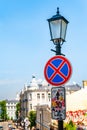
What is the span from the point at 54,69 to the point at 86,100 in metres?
37.7

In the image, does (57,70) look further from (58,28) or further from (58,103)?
(58,28)

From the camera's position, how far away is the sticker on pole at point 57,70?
8797 mm

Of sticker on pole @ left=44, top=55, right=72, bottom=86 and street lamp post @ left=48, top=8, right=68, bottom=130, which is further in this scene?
street lamp post @ left=48, top=8, right=68, bottom=130

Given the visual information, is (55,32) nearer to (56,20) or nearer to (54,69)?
(56,20)

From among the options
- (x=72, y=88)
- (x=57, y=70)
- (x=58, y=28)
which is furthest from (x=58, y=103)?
(x=72, y=88)

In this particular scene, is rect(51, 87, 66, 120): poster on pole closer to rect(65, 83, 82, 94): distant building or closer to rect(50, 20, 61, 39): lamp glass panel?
rect(50, 20, 61, 39): lamp glass panel

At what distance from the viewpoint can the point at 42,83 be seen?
12950cm

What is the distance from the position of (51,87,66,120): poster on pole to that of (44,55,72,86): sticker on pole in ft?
0.52

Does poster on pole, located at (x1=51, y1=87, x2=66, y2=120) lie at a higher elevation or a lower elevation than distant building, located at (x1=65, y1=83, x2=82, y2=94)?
lower

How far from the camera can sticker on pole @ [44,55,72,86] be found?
880 centimetres

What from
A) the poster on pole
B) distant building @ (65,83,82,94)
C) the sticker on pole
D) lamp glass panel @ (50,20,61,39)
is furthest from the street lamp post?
distant building @ (65,83,82,94)

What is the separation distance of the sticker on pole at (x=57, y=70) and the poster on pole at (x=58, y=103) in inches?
6.2

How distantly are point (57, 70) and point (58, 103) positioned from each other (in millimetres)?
716

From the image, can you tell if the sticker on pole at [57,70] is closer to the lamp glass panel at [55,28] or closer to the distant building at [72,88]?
the lamp glass panel at [55,28]
